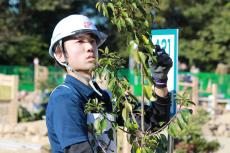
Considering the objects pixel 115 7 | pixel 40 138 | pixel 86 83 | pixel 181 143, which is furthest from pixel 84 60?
pixel 40 138

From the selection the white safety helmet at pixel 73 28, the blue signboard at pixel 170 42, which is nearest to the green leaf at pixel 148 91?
the white safety helmet at pixel 73 28

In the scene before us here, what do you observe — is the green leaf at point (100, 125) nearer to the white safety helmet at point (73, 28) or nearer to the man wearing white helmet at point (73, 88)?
the man wearing white helmet at point (73, 88)

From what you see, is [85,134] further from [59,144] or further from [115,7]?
[115,7]

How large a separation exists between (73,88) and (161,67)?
1.34ft

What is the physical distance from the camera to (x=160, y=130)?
2.54 meters

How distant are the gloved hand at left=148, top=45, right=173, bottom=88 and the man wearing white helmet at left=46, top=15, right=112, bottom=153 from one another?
25cm

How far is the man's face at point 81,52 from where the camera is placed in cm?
262

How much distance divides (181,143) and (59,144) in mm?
6899

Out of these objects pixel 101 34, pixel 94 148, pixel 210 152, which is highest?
pixel 101 34

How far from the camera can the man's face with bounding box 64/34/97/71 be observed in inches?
103

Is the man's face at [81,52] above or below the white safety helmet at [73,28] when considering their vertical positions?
below

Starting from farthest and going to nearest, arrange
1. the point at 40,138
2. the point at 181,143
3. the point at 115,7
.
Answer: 1. the point at 40,138
2. the point at 181,143
3. the point at 115,7

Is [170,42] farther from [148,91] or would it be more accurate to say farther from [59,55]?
[148,91]

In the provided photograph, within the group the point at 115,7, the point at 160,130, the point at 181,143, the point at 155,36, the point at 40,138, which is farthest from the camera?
the point at 40,138
